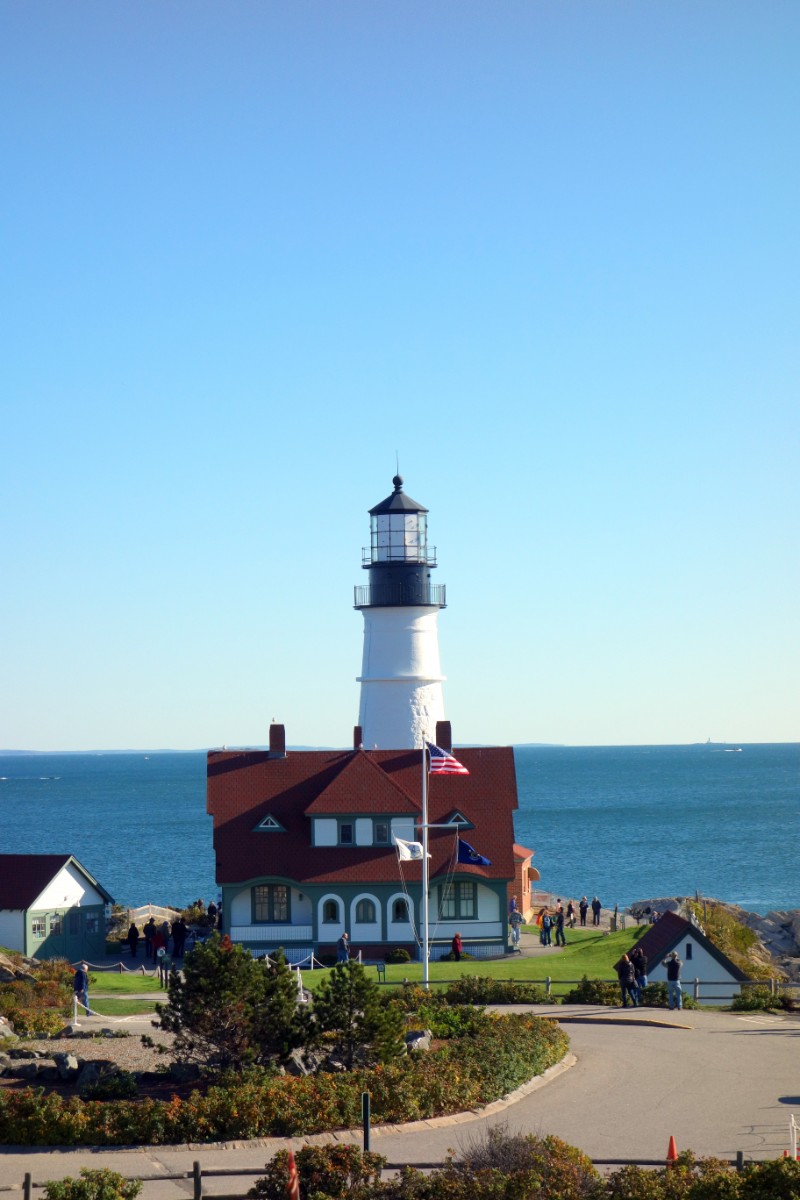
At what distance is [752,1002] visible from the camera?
98.9ft

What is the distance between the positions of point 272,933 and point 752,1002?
16.7 meters

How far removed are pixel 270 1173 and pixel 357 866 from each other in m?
28.3

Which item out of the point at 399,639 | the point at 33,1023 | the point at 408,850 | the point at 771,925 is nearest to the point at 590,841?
the point at 771,925

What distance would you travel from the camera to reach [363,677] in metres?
48.5

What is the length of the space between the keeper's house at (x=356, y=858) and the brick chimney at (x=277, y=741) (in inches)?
34.7

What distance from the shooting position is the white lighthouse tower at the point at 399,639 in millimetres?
48188

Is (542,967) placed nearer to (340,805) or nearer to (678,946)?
(678,946)

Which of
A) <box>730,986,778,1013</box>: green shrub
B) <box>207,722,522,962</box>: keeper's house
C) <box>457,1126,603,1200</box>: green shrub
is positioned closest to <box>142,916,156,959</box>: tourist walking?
<box>207,722,522,962</box>: keeper's house

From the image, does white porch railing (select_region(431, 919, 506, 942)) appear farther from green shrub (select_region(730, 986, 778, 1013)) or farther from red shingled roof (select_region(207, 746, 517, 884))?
green shrub (select_region(730, 986, 778, 1013))

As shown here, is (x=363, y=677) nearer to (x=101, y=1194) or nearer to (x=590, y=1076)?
(x=590, y=1076)

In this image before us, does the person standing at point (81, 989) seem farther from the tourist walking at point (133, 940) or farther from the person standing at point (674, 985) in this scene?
the person standing at point (674, 985)

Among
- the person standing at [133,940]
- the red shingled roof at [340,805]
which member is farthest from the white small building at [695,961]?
the person standing at [133,940]

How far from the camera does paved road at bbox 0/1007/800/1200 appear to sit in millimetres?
17312

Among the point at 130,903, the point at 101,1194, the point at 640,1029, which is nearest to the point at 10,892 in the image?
the point at 640,1029
